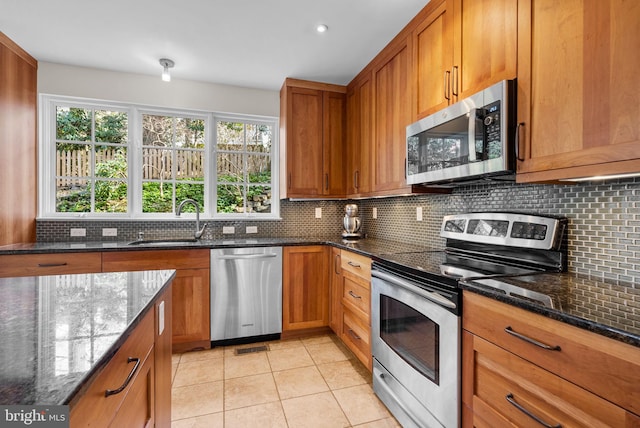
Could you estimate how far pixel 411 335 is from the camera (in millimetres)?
1575

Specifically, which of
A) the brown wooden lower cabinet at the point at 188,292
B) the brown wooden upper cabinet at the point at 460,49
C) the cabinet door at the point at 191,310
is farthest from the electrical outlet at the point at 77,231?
the brown wooden upper cabinet at the point at 460,49

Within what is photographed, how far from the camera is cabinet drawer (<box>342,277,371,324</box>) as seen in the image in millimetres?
2092

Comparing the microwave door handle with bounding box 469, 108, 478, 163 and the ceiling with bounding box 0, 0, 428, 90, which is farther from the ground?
the ceiling with bounding box 0, 0, 428, 90

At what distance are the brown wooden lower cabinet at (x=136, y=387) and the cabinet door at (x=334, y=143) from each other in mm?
2065

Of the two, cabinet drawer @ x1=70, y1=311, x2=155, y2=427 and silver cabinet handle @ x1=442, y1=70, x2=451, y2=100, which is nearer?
cabinet drawer @ x1=70, y1=311, x2=155, y2=427

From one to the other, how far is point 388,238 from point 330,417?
5.28 feet

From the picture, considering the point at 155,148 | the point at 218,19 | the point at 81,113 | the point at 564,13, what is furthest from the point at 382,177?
the point at 81,113

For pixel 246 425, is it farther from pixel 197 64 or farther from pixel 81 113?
pixel 81 113

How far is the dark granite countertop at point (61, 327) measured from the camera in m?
0.48

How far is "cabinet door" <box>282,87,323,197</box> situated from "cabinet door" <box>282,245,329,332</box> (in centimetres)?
61

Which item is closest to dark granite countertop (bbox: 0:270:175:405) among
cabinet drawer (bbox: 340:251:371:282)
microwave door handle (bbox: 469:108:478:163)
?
cabinet drawer (bbox: 340:251:371:282)

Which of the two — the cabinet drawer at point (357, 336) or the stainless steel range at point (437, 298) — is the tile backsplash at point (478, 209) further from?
the cabinet drawer at point (357, 336)

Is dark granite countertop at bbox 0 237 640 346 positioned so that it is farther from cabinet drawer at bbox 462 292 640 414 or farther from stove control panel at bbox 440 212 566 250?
stove control panel at bbox 440 212 566 250

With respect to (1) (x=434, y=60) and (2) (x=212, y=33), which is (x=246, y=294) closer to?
(2) (x=212, y=33)
